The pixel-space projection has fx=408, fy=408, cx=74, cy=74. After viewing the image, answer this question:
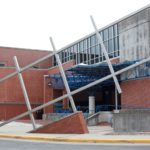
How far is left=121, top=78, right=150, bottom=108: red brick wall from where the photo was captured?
3328cm

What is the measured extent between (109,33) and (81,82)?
246 inches

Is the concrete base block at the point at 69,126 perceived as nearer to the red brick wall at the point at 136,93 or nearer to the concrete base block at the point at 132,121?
the concrete base block at the point at 132,121

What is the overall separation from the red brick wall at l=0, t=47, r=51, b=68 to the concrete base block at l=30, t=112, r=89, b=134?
40780mm

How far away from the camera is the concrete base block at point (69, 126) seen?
20359 mm

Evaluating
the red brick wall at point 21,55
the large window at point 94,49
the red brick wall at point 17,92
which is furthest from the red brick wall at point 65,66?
the red brick wall at point 21,55

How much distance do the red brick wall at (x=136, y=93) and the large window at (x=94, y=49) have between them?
4.63 metres

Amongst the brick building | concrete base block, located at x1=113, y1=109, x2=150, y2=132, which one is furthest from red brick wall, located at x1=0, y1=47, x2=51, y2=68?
concrete base block, located at x1=113, y1=109, x2=150, y2=132

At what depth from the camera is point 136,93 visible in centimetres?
3453

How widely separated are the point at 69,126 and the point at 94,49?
2486cm

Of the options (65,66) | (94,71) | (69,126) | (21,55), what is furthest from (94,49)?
(69,126)

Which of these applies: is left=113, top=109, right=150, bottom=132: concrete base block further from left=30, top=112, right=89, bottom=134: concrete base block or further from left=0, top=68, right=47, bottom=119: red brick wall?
left=0, top=68, right=47, bottom=119: red brick wall

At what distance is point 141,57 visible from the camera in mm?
33656

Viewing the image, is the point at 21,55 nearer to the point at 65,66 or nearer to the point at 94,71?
the point at 65,66

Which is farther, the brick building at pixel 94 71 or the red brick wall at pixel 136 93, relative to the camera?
the brick building at pixel 94 71
